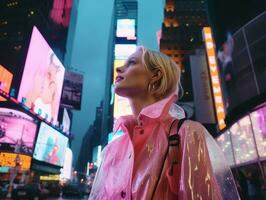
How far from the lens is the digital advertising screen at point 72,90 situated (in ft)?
127

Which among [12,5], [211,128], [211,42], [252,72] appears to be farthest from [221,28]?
[12,5]

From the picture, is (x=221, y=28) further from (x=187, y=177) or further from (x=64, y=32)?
(x=64, y=32)

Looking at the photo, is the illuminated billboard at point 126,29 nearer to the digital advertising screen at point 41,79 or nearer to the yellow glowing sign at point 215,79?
the digital advertising screen at point 41,79

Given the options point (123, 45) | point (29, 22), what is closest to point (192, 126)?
point (123, 45)

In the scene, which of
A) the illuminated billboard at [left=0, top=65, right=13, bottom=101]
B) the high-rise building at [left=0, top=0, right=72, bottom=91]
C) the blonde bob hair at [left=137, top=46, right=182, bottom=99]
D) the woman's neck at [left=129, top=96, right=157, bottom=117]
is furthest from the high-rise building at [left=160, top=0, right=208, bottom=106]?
the woman's neck at [left=129, top=96, right=157, bottom=117]

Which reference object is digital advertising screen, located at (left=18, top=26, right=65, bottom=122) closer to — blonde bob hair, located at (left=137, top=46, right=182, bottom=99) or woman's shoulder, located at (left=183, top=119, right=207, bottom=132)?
blonde bob hair, located at (left=137, top=46, right=182, bottom=99)

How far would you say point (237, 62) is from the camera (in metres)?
14.2

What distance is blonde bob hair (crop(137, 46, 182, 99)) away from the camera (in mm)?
1579

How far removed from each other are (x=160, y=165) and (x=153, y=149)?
Result: 12cm

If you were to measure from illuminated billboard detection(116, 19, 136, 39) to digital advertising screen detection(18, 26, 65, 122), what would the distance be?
49.9ft

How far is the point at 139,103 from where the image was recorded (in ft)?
5.34

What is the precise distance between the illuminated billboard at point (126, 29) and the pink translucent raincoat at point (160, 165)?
47.4 metres

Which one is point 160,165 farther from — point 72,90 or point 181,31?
point 181,31

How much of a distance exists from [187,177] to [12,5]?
231ft
